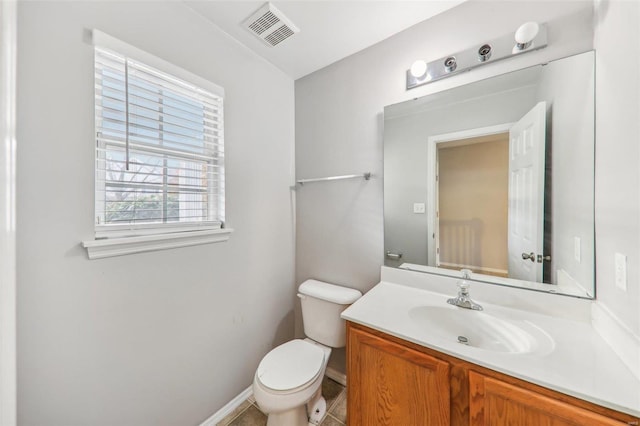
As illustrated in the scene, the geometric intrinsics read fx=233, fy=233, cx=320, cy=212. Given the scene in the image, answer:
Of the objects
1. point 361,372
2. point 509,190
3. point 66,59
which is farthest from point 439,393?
point 66,59

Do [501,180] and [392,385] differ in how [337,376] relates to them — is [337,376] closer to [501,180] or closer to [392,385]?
[392,385]

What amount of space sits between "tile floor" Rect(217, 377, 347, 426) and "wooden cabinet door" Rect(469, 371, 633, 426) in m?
0.97

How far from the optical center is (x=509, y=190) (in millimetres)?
1190

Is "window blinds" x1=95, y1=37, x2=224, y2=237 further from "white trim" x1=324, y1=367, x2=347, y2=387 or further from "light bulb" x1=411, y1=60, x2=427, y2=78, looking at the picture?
"white trim" x1=324, y1=367, x2=347, y2=387

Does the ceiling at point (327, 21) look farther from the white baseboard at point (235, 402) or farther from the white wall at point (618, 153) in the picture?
the white baseboard at point (235, 402)

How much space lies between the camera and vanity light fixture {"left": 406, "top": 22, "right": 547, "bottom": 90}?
107 cm

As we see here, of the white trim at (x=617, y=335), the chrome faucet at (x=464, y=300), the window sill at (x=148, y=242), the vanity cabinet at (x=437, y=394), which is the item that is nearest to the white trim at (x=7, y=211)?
the window sill at (x=148, y=242)

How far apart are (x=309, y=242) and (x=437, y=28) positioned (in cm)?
163

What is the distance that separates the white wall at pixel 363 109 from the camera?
1111 mm

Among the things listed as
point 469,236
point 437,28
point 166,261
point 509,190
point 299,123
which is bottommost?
point 166,261

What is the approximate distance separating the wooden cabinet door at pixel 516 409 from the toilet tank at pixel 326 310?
0.81 meters

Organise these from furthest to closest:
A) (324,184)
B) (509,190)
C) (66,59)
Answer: (324,184)
(509,190)
(66,59)

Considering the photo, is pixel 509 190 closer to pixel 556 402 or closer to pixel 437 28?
pixel 556 402

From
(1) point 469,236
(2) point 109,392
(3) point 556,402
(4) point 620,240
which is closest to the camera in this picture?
(3) point 556,402
